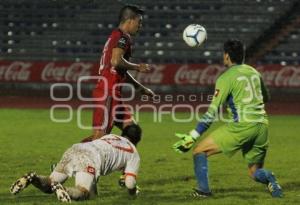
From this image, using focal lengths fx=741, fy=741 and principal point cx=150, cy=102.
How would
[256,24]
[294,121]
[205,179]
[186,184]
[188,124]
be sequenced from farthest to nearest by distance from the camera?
[256,24] → [294,121] → [188,124] → [186,184] → [205,179]

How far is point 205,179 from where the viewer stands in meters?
8.20

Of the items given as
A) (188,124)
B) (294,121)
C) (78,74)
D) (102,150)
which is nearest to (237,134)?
(102,150)

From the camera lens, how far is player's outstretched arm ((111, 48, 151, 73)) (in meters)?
8.61

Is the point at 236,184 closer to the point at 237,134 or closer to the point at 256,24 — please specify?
the point at 237,134

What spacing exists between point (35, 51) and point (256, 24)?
31.2 feet

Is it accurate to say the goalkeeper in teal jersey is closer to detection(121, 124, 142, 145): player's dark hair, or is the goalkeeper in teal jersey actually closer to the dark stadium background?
detection(121, 124, 142, 145): player's dark hair

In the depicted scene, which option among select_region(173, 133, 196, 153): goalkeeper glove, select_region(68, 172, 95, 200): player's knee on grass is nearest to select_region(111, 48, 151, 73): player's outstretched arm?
select_region(173, 133, 196, 153): goalkeeper glove

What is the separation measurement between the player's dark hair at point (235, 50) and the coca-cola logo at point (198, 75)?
1922 centimetres

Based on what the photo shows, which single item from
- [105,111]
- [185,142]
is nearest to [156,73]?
[105,111]

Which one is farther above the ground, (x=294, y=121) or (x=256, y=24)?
(x=256, y=24)

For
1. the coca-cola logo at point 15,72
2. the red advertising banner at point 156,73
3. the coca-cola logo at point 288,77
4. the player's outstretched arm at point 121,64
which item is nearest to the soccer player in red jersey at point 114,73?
the player's outstretched arm at point 121,64

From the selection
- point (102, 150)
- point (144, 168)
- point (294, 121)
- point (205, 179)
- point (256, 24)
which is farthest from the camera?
point (256, 24)

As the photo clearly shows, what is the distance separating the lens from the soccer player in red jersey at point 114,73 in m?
8.70

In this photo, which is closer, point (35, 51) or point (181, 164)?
point (181, 164)
